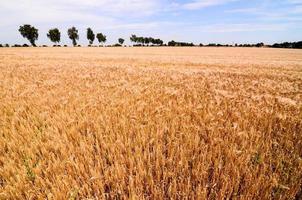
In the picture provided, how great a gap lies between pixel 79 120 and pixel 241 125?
7.80 ft

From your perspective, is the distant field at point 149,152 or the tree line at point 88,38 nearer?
the distant field at point 149,152

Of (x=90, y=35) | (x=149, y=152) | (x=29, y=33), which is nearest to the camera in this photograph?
(x=149, y=152)

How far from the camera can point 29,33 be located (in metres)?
101

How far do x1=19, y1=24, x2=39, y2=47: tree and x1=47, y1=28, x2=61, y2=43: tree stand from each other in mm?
8133

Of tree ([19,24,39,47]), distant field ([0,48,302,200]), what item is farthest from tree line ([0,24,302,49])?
distant field ([0,48,302,200])

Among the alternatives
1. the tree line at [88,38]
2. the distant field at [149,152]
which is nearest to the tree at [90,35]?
the tree line at [88,38]

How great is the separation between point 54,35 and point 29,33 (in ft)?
38.4

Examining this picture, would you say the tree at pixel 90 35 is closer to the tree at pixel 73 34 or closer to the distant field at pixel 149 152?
the tree at pixel 73 34

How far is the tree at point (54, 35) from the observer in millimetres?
110375

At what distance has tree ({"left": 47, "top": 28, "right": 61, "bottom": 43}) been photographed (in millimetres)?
110375

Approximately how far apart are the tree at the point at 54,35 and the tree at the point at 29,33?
8.13m

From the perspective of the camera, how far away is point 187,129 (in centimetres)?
329

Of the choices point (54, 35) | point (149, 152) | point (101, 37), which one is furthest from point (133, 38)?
point (149, 152)

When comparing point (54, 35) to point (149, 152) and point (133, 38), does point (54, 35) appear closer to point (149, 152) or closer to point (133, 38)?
point (133, 38)
